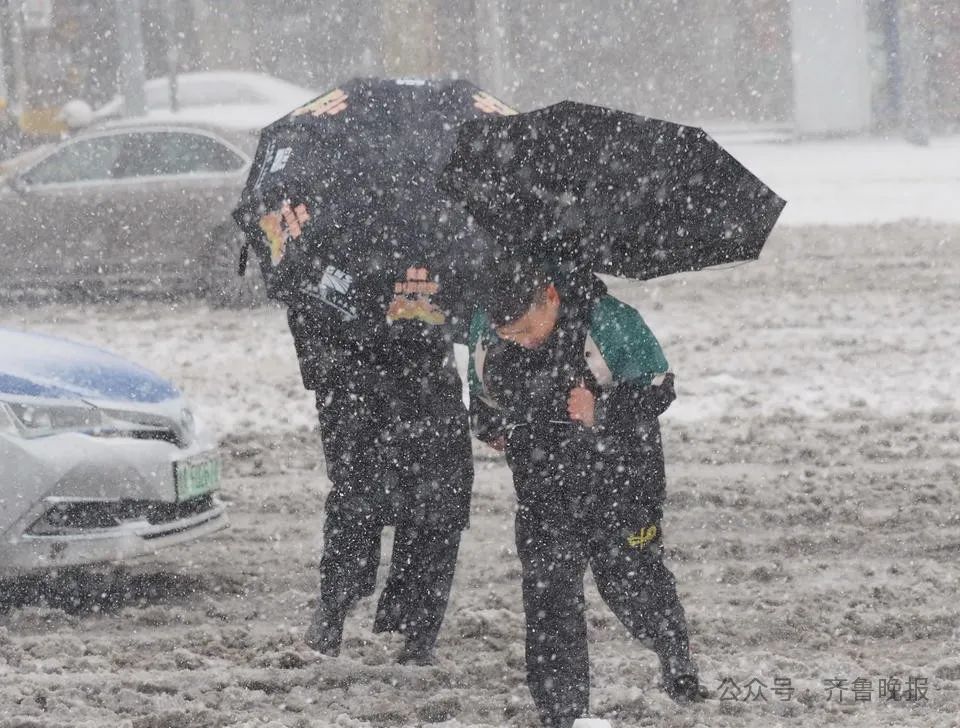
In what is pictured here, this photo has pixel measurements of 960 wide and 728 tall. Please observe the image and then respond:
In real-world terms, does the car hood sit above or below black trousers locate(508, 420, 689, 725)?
above

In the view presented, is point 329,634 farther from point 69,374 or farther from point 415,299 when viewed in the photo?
point 69,374

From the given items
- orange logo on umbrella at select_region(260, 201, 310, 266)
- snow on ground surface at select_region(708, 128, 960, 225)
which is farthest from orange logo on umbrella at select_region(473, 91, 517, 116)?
snow on ground surface at select_region(708, 128, 960, 225)

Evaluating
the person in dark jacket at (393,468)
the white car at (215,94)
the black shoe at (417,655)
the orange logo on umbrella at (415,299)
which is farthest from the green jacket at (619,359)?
the white car at (215,94)

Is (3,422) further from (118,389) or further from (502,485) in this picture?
(502,485)

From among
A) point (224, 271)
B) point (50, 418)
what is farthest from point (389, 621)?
point (224, 271)

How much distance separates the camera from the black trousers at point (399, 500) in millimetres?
4738

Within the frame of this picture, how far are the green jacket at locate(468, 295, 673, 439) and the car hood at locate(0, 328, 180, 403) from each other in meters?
2.01

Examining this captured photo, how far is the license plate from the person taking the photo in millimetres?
5648

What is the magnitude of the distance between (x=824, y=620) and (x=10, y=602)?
2.87 meters

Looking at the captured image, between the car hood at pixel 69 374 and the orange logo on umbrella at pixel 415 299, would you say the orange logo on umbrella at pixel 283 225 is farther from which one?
the car hood at pixel 69 374

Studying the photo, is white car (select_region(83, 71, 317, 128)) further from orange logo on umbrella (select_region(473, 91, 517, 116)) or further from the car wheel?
orange logo on umbrella (select_region(473, 91, 517, 116))

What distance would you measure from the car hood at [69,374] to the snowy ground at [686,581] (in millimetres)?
752

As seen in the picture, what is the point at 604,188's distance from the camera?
13.1 ft

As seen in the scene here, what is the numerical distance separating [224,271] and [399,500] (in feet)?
27.5
